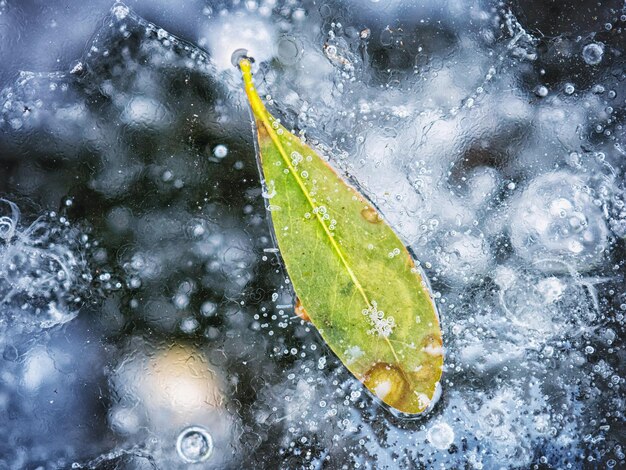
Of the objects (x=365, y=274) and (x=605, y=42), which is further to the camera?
(x=605, y=42)

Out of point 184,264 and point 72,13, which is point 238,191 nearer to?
point 184,264

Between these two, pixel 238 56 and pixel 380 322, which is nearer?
pixel 380 322

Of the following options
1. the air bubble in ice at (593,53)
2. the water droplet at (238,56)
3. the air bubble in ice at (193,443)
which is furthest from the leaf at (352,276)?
the air bubble in ice at (593,53)

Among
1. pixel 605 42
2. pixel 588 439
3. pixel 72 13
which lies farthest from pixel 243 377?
pixel 605 42

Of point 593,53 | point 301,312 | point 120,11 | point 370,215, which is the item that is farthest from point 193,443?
point 593,53

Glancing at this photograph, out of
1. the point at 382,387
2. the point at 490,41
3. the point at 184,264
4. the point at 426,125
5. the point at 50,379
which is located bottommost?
the point at 50,379

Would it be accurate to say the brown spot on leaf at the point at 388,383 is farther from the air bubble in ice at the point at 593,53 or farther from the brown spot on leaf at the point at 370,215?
the air bubble in ice at the point at 593,53

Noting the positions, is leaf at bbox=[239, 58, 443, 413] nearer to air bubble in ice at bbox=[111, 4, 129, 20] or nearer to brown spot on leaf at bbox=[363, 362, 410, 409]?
brown spot on leaf at bbox=[363, 362, 410, 409]

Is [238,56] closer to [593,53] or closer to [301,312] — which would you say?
[301,312]
